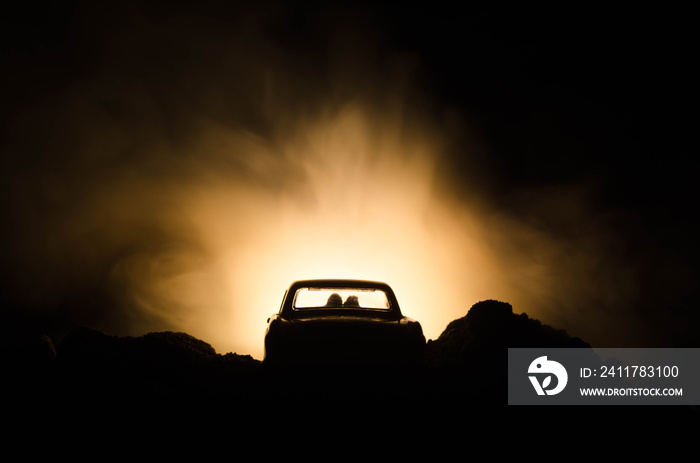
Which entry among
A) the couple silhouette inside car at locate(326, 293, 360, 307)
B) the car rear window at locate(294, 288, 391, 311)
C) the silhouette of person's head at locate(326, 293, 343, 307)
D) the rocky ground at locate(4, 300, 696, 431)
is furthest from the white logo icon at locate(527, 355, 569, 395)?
the silhouette of person's head at locate(326, 293, 343, 307)

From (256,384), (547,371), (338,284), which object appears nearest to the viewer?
(338,284)

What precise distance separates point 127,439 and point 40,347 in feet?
22.4

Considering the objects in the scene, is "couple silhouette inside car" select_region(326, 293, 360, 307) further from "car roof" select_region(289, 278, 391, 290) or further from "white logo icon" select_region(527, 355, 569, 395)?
"white logo icon" select_region(527, 355, 569, 395)

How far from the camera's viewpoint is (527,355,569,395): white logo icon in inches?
368

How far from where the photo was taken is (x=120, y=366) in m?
9.82

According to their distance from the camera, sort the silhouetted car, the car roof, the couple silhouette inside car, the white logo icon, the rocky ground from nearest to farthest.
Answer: the silhouetted car → the rocky ground → the car roof → the couple silhouette inside car → the white logo icon

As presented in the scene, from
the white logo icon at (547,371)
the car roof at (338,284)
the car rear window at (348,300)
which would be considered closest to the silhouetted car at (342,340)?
the car rear window at (348,300)

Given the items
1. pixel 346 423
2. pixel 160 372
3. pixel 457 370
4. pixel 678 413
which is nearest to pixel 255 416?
pixel 346 423

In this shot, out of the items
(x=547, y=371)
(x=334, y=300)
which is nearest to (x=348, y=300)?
(x=334, y=300)

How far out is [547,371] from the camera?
9.80 m

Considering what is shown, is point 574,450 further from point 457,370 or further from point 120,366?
point 120,366

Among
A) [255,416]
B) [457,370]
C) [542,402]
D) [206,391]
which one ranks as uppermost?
[457,370]

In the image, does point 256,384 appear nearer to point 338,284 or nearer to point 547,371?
point 338,284

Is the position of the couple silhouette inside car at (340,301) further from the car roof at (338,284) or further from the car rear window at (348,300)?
the car roof at (338,284)
